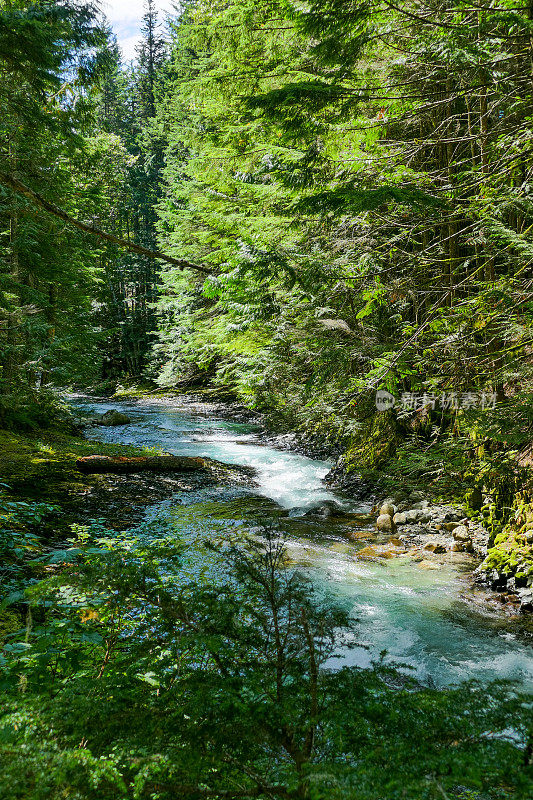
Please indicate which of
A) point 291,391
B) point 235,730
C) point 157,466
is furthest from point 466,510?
point 157,466

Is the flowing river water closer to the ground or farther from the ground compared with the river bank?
closer to the ground

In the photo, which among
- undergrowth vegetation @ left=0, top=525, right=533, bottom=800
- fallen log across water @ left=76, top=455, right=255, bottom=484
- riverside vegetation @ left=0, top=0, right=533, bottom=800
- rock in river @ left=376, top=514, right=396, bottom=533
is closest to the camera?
undergrowth vegetation @ left=0, top=525, right=533, bottom=800

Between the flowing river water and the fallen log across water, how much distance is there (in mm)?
659

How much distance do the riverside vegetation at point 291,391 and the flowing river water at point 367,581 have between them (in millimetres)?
556

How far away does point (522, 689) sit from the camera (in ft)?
11.5

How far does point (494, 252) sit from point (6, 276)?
854cm

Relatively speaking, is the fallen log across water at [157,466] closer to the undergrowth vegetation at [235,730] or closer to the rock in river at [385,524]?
the rock in river at [385,524]

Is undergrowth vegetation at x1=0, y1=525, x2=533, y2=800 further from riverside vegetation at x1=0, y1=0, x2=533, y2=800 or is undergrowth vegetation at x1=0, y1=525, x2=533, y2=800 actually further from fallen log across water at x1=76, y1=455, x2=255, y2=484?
fallen log across water at x1=76, y1=455, x2=255, y2=484

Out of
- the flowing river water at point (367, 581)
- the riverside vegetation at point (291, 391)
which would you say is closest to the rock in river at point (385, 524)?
Answer: the flowing river water at point (367, 581)

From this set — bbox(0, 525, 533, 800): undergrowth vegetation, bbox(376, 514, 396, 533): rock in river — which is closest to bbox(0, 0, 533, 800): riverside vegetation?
bbox(0, 525, 533, 800): undergrowth vegetation

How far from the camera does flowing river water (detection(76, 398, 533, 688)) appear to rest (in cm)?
400

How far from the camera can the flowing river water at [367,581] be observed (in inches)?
157

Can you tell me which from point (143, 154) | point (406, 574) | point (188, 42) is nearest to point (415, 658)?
point (406, 574)

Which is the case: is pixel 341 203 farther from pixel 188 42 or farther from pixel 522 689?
pixel 188 42
